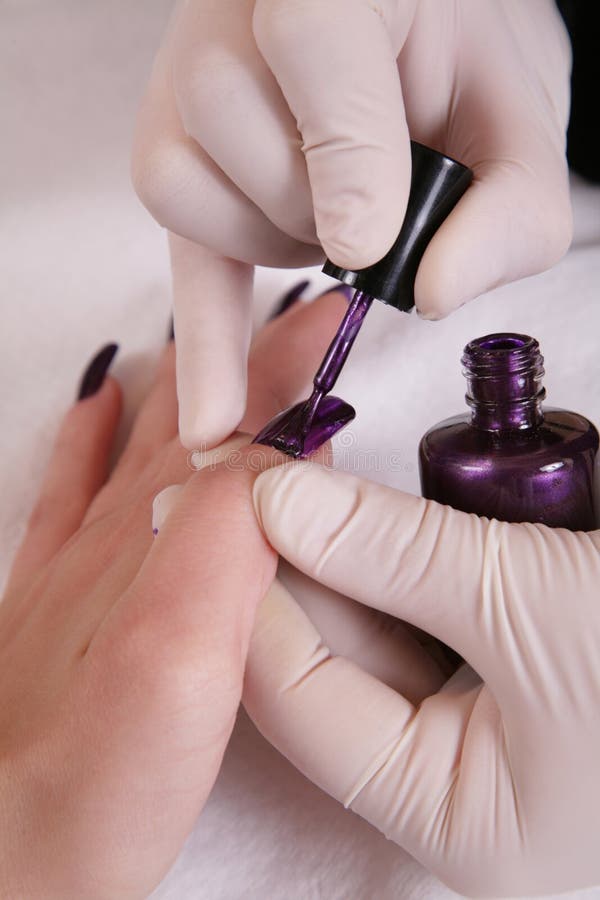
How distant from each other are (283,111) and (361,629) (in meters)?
0.42

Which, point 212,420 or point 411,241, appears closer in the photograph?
point 411,241

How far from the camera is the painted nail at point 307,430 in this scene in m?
0.69

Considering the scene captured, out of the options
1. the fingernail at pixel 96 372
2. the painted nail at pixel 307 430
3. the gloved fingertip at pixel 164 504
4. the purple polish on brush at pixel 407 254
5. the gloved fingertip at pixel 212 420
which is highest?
the purple polish on brush at pixel 407 254

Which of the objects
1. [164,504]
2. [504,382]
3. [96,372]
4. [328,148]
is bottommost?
[96,372]

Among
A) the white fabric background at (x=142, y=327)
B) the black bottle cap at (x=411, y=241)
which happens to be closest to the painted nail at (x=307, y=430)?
the black bottle cap at (x=411, y=241)

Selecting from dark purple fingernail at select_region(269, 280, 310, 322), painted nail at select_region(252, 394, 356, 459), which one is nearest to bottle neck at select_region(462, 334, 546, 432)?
painted nail at select_region(252, 394, 356, 459)

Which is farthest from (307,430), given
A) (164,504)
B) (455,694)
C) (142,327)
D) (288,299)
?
(142,327)

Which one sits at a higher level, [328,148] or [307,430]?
[328,148]

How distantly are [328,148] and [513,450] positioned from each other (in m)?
0.26

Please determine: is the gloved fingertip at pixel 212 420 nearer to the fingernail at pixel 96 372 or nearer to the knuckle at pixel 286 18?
the knuckle at pixel 286 18

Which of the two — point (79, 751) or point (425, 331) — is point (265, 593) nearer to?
point (79, 751)

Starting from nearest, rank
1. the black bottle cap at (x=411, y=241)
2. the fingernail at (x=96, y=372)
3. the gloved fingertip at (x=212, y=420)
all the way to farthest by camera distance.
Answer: the black bottle cap at (x=411, y=241) → the gloved fingertip at (x=212, y=420) → the fingernail at (x=96, y=372)

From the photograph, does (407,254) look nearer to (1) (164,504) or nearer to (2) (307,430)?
(2) (307,430)

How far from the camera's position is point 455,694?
64 cm
